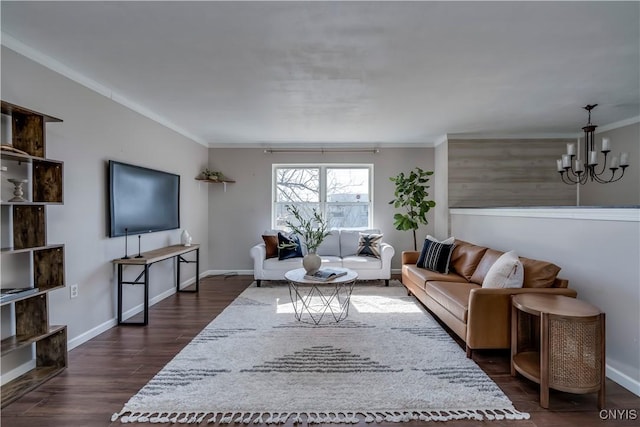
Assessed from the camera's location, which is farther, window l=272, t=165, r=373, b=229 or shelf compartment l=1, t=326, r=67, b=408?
window l=272, t=165, r=373, b=229

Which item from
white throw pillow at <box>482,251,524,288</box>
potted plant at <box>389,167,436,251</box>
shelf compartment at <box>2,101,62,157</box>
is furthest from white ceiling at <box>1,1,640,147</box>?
white throw pillow at <box>482,251,524,288</box>

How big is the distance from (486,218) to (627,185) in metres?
2.10

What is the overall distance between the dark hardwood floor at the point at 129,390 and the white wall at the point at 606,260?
250mm

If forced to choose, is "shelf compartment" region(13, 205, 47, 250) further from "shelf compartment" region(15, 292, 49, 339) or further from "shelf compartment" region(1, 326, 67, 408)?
"shelf compartment" region(1, 326, 67, 408)

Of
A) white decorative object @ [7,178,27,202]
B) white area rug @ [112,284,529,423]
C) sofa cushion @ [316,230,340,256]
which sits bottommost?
white area rug @ [112,284,529,423]

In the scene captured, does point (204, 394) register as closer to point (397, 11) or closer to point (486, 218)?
point (397, 11)

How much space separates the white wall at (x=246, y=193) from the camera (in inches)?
232

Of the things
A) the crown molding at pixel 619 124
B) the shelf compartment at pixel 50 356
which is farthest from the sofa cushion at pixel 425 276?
the shelf compartment at pixel 50 356

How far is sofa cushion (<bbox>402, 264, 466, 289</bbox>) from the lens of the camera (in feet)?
12.0

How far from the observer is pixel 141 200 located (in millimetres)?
3732

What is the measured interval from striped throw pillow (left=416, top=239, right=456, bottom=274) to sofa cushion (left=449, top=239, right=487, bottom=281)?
96 mm

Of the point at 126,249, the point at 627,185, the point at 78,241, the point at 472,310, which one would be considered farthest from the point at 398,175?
the point at 78,241

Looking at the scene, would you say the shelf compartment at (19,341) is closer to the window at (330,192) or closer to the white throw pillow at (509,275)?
the white throw pillow at (509,275)

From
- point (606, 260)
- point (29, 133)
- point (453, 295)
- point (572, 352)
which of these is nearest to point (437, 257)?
point (453, 295)
